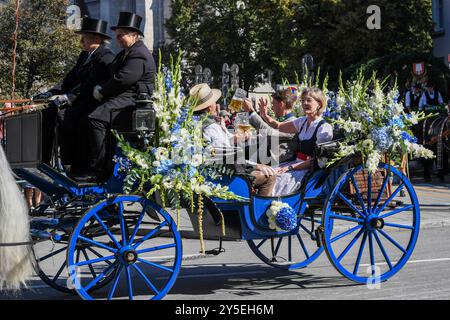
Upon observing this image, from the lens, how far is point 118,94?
639cm

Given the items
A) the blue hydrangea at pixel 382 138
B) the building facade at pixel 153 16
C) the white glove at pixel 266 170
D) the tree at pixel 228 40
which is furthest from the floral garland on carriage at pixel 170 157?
the building facade at pixel 153 16

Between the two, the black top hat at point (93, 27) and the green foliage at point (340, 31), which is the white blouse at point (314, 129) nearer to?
the black top hat at point (93, 27)

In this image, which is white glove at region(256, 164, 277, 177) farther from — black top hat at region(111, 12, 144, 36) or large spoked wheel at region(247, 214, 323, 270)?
black top hat at region(111, 12, 144, 36)

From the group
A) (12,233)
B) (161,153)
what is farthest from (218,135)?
(12,233)

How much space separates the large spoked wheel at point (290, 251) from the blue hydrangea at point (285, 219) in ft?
0.87

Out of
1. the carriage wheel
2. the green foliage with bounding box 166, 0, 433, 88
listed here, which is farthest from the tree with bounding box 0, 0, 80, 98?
the carriage wheel

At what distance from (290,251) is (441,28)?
92.7 feet

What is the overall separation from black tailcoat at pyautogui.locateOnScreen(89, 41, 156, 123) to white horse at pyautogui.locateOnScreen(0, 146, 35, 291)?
102 cm

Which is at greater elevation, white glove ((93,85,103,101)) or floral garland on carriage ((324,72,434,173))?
white glove ((93,85,103,101))

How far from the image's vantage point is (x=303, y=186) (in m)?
6.93

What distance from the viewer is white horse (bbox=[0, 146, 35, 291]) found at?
211 inches

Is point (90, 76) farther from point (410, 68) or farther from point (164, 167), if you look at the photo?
point (410, 68)

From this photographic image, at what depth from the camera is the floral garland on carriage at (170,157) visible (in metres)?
5.83

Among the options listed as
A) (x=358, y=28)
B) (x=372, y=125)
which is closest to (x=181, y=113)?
(x=372, y=125)
